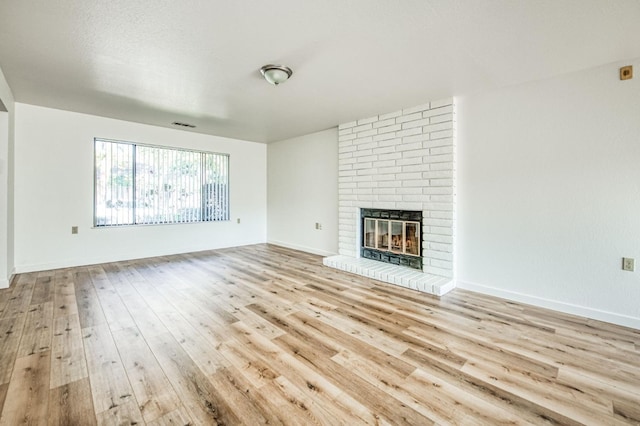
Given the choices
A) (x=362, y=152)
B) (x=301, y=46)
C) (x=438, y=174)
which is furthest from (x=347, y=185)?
(x=301, y=46)

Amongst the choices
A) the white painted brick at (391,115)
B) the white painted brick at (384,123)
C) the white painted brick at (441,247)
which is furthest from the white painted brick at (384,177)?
the white painted brick at (441,247)

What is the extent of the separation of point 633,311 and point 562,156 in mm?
1491

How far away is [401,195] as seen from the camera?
Result: 3965 mm

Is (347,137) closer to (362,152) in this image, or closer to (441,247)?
(362,152)

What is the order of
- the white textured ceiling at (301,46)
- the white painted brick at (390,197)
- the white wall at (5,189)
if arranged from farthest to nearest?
1. the white painted brick at (390,197)
2. the white wall at (5,189)
3. the white textured ceiling at (301,46)

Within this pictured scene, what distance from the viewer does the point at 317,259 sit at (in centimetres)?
493

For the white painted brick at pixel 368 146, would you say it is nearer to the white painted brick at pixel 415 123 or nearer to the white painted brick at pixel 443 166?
the white painted brick at pixel 415 123

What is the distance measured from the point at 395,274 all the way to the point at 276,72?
2.74m

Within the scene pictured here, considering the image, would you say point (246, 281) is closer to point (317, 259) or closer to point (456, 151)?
point (317, 259)

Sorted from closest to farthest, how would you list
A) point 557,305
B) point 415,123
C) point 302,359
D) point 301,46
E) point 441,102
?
1. point 302,359
2. point 301,46
3. point 557,305
4. point 441,102
5. point 415,123

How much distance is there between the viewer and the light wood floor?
145 cm

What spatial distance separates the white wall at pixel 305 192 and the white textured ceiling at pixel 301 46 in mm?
1735

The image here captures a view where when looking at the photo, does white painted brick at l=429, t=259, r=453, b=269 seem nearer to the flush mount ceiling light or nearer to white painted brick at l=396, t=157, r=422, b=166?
white painted brick at l=396, t=157, r=422, b=166

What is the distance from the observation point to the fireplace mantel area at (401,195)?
350 cm
